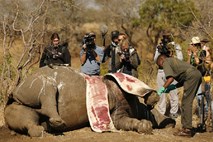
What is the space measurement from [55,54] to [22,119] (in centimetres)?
156

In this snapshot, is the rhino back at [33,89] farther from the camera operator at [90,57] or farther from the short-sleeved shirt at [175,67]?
the short-sleeved shirt at [175,67]

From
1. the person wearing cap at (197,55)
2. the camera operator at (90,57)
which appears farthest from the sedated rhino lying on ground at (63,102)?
the person wearing cap at (197,55)

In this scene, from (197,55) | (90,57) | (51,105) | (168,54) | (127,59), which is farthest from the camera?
(90,57)

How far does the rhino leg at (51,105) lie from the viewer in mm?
7209

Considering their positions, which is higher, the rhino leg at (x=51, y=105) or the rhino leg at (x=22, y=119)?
the rhino leg at (x=51, y=105)

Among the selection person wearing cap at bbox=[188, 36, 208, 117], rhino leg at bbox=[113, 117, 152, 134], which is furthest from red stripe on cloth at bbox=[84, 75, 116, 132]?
person wearing cap at bbox=[188, 36, 208, 117]

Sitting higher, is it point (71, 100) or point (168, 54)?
point (168, 54)

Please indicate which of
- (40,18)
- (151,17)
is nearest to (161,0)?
(151,17)

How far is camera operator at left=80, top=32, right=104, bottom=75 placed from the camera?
891cm

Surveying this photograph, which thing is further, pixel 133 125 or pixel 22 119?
pixel 133 125

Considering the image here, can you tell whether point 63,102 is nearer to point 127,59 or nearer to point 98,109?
point 98,109

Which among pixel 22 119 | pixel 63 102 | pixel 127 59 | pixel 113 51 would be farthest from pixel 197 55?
pixel 22 119

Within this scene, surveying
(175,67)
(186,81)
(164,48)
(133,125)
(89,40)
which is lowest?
(133,125)

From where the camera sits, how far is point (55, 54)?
28.4 feet
